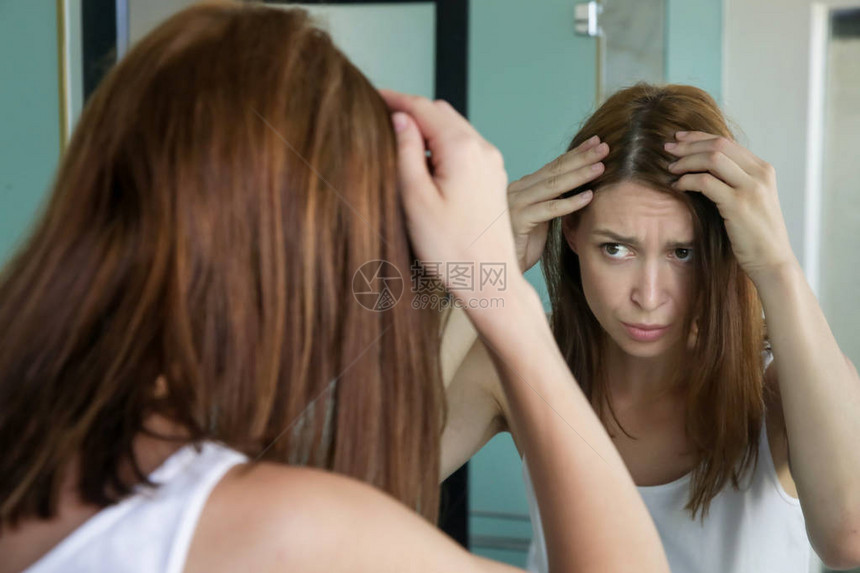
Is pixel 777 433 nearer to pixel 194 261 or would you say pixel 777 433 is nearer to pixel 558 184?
pixel 558 184

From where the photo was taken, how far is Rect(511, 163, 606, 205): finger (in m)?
0.64

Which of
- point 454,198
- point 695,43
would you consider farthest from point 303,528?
point 695,43

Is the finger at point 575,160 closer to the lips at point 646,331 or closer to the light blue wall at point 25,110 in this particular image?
the lips at point 646,331

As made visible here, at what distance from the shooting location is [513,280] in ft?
1.17

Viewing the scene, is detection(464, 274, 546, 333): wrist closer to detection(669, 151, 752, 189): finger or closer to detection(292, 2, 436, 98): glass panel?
detection(669, 151, 752, 189): finger

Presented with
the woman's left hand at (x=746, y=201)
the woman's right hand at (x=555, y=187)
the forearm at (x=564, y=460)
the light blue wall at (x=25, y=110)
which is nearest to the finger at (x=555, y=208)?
the woman's right hand at (x=555, y=187)

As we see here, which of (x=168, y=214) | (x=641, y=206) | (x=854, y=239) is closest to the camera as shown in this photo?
(x=168, y=214)

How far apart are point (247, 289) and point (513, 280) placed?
5.1 inches

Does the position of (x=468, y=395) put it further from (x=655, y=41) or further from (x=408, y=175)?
(x=655, y=41)

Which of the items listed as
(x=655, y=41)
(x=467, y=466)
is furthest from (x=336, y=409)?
(x=655, y=41)

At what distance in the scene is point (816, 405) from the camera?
1.71 feet

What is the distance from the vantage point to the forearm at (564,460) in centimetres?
34

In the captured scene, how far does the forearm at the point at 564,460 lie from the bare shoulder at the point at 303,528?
0.27 feet

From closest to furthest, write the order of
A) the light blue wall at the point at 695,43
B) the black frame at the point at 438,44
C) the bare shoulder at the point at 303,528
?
1. the bare shoulder at the point at 303,528
2. the black frame at the point at 438,44
3. the light blue wall at the point at 695,43
